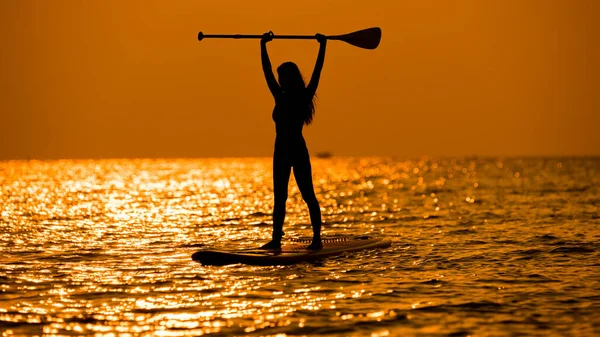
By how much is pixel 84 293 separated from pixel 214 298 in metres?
1.62

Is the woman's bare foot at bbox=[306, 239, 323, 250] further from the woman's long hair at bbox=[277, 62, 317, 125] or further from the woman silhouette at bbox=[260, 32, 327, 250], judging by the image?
the woman's long hair at bbox=[277, 62, 317, 125]

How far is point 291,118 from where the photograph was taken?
46.1ft

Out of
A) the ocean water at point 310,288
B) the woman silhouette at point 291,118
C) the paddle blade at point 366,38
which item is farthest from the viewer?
the paddle blade at point 366,38

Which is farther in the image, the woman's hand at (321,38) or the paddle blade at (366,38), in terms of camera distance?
the paddle blade at (366,38)

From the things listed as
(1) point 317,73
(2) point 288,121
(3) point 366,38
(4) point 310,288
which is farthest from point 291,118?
(4) point 310,288

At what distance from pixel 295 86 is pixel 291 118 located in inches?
18.5

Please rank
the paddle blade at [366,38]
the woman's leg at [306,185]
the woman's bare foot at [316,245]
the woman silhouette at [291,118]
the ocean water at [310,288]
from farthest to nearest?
the paddle blade at [366,38] < the woman's bare foot at [316,245] < the woman's leg at [306,185] < the woman silhouette at [291,118] < the ocean water at [310,288]

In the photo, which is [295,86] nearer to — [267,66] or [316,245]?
[267,66]

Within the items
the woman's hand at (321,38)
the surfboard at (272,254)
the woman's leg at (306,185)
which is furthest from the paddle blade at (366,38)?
the surfboard at (272,254)

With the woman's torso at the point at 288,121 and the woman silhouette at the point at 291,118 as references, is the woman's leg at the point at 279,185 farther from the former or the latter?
the woman's torso at the point at 288,121

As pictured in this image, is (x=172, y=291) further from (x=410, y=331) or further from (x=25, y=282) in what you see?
(x=410, y=331)

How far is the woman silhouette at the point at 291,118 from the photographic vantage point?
45.8 ft

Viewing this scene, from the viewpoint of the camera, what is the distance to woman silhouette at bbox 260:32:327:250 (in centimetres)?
1397

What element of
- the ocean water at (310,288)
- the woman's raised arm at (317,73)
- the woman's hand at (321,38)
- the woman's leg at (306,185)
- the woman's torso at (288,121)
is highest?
the woman's hand at (321,38)
